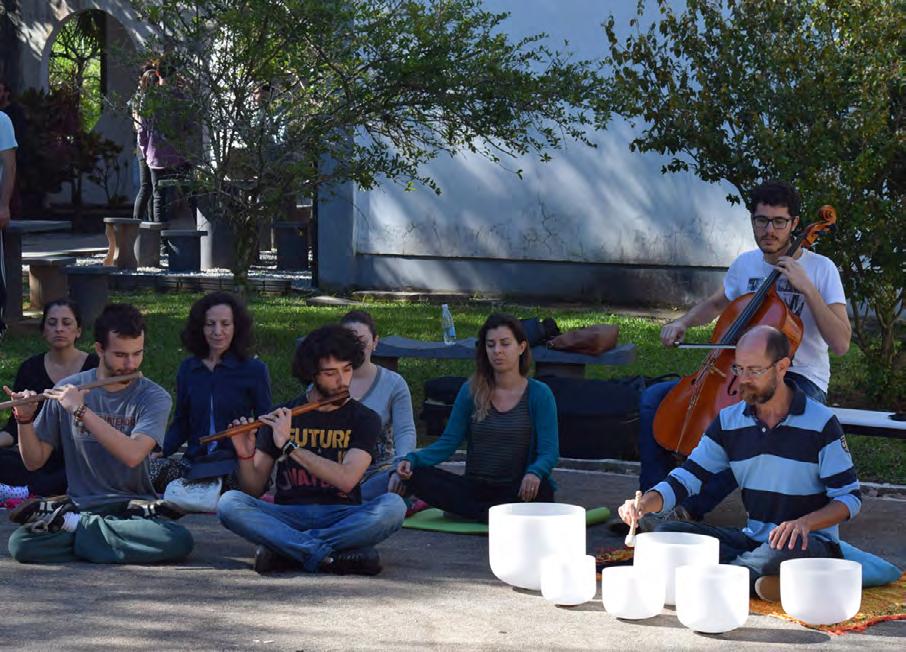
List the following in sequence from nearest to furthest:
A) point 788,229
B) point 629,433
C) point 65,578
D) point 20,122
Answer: point 65,578, point 788,229, point 629,433, point 20,122

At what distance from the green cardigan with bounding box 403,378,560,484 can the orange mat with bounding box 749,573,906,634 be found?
4.22ft

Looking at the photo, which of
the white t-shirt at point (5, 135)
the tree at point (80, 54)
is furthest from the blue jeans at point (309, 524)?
the tree at point (80, 54)

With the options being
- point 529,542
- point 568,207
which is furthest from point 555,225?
point 529,542

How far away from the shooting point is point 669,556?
16.6 feet

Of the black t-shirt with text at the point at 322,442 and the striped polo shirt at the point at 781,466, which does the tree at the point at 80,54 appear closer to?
the black t-shirt with text at the point at 322,442

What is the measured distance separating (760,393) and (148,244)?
10967mm

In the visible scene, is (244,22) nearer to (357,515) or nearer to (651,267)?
(357,515)

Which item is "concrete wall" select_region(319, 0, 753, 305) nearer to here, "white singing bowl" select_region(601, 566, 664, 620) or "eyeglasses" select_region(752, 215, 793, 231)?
"eyeglasses" select_region(752, 215, 793, 231)

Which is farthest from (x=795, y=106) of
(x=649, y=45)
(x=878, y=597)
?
(x=878, y=597)

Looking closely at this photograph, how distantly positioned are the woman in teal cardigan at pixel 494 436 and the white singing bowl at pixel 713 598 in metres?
1.57

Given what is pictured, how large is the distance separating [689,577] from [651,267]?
341 inches

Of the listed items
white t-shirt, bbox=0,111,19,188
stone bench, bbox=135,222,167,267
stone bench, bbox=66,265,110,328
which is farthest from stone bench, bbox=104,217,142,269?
Result: white t-shirt, bbox=0,111,19,188

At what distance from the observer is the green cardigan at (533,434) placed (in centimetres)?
637

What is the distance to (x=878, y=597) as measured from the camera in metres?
5.34
